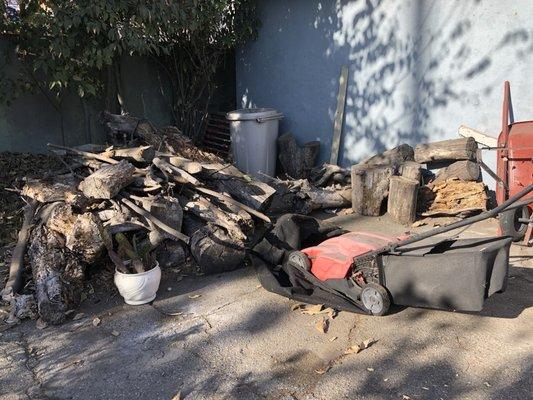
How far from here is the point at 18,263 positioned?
477 cm

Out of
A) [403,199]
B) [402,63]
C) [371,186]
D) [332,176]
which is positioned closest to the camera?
[403,199]

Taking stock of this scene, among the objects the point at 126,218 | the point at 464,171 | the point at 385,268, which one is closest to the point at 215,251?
the point at 126,218

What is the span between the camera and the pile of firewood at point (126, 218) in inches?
178

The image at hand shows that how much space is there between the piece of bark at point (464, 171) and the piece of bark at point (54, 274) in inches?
183

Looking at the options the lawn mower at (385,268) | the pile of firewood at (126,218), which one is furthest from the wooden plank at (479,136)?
the lawn mower at (385,268)

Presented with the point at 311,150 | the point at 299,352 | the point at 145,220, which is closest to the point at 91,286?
the point at 145,220

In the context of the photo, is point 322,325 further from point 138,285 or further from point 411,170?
point 411,170

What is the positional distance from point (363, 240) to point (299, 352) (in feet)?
3.81

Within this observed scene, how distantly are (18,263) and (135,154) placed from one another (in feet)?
5.80

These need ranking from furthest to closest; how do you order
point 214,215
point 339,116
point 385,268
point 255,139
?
point 255,139 → point 339,116 → point 214,215 → point 385,268

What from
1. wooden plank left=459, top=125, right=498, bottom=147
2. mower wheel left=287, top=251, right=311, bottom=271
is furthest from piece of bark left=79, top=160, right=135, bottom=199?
wooden plank left=459, top=125, right=498, bottom=147

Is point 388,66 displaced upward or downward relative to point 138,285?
upward

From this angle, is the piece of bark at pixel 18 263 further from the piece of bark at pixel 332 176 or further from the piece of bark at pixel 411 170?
the piece of bark at pixel 411 170

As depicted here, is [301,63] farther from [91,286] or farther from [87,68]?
[91,286]
